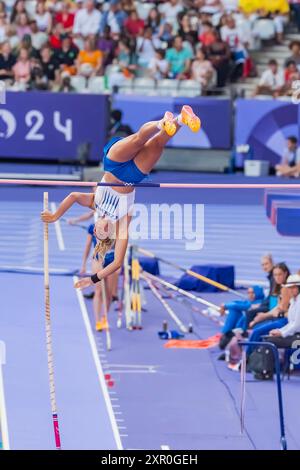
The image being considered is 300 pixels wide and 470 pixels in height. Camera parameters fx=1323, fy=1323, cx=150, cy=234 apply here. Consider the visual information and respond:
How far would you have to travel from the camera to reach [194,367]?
47.2 feet

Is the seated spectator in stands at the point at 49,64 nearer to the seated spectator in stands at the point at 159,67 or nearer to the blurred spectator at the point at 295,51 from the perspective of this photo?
the seated spectator in stands at the point at 159,67

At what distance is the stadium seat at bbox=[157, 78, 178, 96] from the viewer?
23188mm

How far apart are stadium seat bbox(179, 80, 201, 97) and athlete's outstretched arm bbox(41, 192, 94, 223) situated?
12498 millimetres

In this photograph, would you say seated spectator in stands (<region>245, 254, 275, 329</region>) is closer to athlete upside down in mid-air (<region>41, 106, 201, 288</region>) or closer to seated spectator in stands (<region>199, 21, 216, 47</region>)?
athlete upside down in mid-air (<region>41, 106, 201, 288</region>)

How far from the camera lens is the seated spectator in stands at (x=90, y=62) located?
78.5 feet

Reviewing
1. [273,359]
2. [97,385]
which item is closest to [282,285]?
[273,359]

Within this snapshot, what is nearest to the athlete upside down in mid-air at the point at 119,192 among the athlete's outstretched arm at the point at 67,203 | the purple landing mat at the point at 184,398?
the athlete's outstretched arm at the point at 67,203

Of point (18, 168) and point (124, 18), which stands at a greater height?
point (124, 18)

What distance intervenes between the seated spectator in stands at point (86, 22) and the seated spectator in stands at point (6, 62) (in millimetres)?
1594

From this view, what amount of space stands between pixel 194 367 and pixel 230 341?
1.85 ft

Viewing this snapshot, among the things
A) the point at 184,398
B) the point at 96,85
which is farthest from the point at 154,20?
the point at 184,398

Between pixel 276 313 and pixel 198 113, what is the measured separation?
29.9ft

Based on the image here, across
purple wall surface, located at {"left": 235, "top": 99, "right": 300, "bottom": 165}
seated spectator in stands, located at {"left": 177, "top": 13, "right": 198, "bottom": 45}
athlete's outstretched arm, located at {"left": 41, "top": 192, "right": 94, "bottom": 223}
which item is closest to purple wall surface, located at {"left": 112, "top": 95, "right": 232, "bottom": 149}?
purple wall surface, located at {"left": 235, "top": 99, "right": 300, "bottom": 165}
